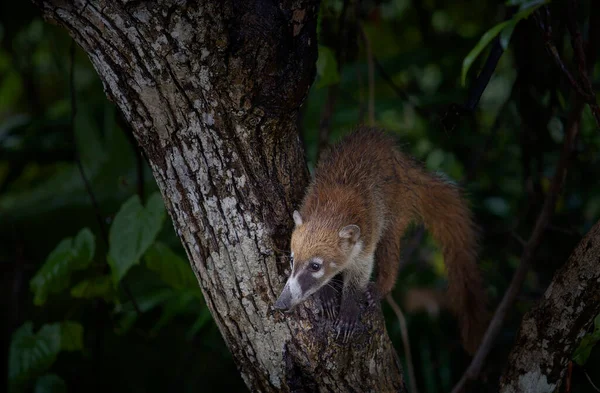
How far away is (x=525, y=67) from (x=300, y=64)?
1293 mm

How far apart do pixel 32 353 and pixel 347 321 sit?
1.53m

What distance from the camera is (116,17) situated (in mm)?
1543

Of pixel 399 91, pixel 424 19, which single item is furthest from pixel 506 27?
pixel 424 19

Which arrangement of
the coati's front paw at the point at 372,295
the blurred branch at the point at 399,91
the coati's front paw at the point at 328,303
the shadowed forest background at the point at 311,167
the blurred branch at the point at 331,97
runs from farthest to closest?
1. the blurred branch at the point at 399,91
2. the blurred branch at the point at 331,97
3. the shadowed forest background at the point at 311,167
4. the coati's front paw at the point at 372,295
5. the coati's front paw at the point at 328,303

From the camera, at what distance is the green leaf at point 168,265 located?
2.58m

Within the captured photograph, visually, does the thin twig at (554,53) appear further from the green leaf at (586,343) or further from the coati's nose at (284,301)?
the coati's nose at (284,301)

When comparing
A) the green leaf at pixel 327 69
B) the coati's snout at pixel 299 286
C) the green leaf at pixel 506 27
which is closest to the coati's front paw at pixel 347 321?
the coati's snout at pixel 299 286

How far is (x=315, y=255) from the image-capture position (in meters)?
2.14

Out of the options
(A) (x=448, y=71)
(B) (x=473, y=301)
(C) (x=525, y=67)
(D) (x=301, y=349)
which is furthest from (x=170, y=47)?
(A) (x=448, y=71)

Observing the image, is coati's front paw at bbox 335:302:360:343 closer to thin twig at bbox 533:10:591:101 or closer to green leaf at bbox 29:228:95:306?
thin twig at bbox 533:10:591:101

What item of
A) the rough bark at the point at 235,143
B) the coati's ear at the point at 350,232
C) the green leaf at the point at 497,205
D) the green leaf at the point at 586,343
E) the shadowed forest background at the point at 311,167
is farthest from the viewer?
the green leaf at the point at 497,205

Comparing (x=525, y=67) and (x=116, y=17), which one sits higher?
(x=116, y=17)

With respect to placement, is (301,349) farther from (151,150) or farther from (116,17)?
(116,17)

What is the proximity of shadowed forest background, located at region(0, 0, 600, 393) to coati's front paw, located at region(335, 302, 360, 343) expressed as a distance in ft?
2.25
